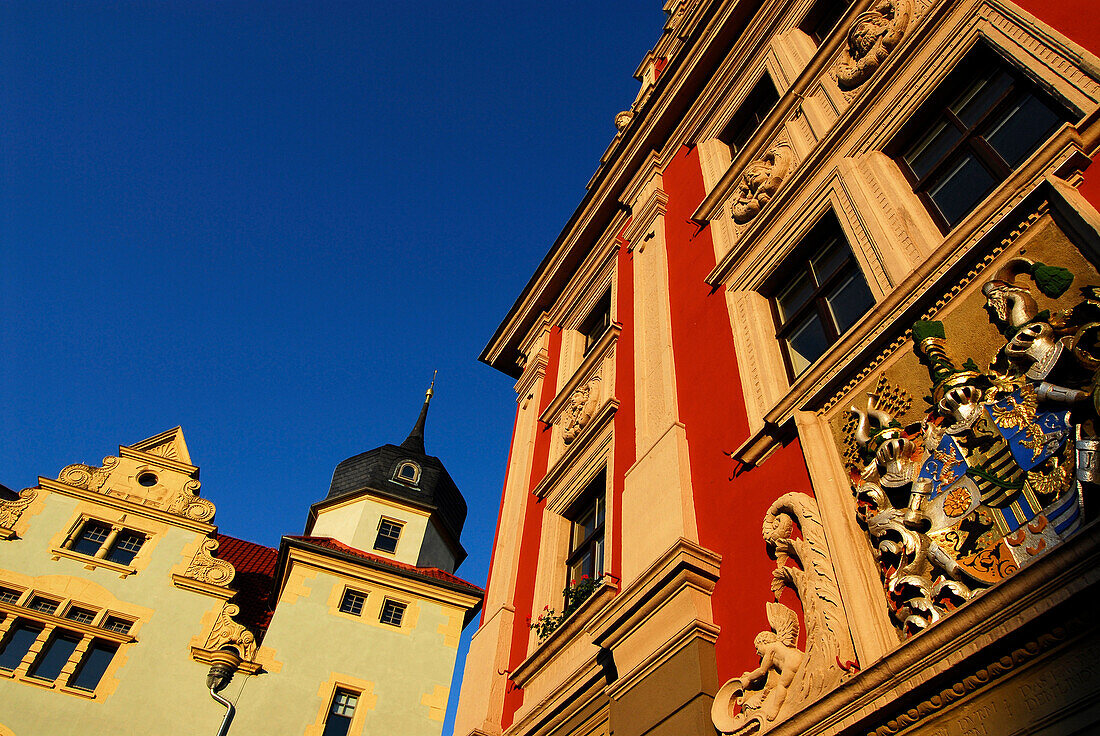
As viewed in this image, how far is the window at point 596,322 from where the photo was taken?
1303 cm

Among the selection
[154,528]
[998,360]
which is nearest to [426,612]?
[154,528]

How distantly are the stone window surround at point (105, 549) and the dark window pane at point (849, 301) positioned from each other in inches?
732

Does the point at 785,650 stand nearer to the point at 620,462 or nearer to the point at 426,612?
the point at 620,462

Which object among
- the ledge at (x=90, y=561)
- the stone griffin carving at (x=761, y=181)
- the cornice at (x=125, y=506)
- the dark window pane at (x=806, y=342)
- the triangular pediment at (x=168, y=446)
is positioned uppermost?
the triangular pediment at (x=168, y=446)

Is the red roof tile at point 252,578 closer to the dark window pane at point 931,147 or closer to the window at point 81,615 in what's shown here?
the window at point 81,615

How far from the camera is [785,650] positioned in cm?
470

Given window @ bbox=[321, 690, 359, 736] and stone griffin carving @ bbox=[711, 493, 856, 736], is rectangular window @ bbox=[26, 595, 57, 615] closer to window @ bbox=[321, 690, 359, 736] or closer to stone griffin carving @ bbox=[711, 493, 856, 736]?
window @ bbox=[321, 690, 359, 736]

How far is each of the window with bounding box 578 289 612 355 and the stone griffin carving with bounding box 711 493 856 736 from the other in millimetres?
7847

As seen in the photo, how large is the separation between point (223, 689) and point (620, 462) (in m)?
13.9

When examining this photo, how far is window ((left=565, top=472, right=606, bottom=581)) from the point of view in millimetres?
8891

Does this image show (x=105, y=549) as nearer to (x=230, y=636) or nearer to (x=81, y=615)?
(x=81, y=615)

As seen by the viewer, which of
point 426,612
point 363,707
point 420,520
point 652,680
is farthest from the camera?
point 420,520

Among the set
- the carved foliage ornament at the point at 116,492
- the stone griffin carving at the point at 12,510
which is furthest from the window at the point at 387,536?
the stone griffin carving at the point at 12,510

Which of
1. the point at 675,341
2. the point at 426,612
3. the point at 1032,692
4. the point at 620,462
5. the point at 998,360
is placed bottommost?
the point at 1032,692
